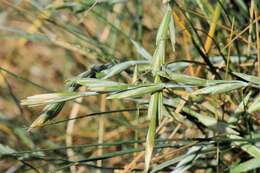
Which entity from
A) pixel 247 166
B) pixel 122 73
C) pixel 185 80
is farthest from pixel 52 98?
pixel 122 73

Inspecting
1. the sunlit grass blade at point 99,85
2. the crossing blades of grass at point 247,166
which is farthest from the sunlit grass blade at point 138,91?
the crossing blades of grass at point 247,166

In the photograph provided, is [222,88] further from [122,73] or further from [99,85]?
[122,73]

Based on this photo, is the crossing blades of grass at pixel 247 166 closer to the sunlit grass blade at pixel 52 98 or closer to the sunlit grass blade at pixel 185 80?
the sunlit grass blade at pixel 185 80

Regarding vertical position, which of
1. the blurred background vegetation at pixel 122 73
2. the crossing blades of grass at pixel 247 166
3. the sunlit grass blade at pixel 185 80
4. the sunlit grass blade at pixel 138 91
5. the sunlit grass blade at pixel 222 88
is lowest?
the crossing blades of grass at pixel 247 166

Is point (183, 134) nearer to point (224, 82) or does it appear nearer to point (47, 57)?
point (224, 82)

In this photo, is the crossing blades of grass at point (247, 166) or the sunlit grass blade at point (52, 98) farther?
the crossing blades of grass at point (247, 166)

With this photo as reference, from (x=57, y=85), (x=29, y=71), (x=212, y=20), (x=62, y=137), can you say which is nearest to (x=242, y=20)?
(x=212, y=20)

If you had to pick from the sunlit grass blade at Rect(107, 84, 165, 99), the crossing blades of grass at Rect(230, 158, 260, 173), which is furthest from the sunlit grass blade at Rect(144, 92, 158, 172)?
the crossing blades of grass at Rect(230, 158, 260, 173)

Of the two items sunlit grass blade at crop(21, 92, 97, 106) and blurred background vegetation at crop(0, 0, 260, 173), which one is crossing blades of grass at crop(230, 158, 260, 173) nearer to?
blurred background vegetation at crop(0, 0, 260, 173)
